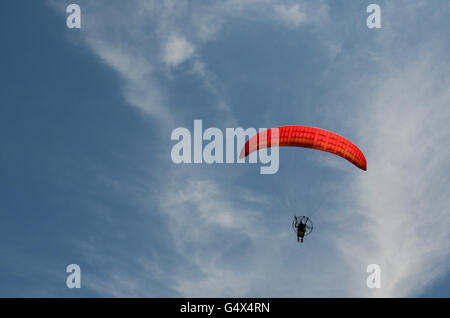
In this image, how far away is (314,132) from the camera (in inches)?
1475

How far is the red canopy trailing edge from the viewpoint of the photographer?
37.3 metres

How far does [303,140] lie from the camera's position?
1494 inches

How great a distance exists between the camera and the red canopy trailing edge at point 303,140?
37.3 meters

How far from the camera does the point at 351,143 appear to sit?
3781 centimetres
